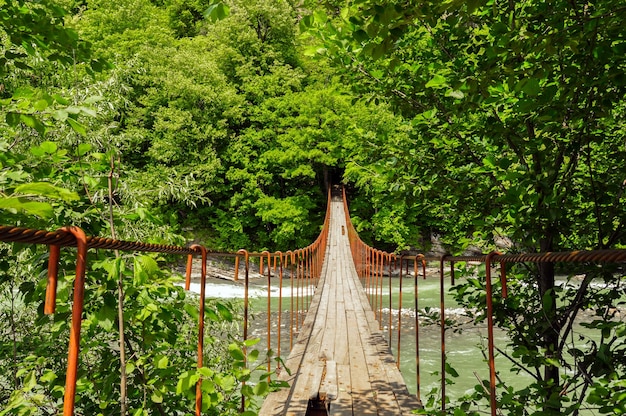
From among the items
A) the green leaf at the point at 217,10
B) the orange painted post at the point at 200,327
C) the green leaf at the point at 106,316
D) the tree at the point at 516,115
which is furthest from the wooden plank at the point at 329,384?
the green leaf at the point at 217,10

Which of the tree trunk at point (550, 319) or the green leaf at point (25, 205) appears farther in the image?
the tree trunk at point (550, 319)

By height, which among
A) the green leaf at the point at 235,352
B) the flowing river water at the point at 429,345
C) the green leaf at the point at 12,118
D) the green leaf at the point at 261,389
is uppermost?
the green leaf at the point at 12,118

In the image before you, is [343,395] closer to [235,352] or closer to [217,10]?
[235,352]

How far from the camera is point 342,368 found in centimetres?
283

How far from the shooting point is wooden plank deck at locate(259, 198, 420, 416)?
7.28 feet

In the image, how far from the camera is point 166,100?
59.4ft

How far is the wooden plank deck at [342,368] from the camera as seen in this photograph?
87.4 inches

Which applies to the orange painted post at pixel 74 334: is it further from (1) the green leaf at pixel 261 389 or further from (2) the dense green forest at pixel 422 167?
(1) the green leaf at pixel 261 389

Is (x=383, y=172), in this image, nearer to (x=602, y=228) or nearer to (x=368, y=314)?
(x=602, y=228)

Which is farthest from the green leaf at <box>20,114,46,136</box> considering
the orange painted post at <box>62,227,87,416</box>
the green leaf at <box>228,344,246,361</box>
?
the green leaf at <box>228,344,246,361</box>

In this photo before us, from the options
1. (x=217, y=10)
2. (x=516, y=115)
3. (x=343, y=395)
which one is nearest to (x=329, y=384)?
(x=343, y=395)

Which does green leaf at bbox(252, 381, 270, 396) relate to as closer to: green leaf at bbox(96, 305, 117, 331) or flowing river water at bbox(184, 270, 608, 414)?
green leaf at bbox(96, 305, 117, 331)

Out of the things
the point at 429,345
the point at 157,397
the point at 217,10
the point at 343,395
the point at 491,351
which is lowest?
the point at 429,345

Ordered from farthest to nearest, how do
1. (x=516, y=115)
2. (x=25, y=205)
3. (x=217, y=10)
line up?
(x=516, y=115), (x=217, y=10), (x=25, y=205)
